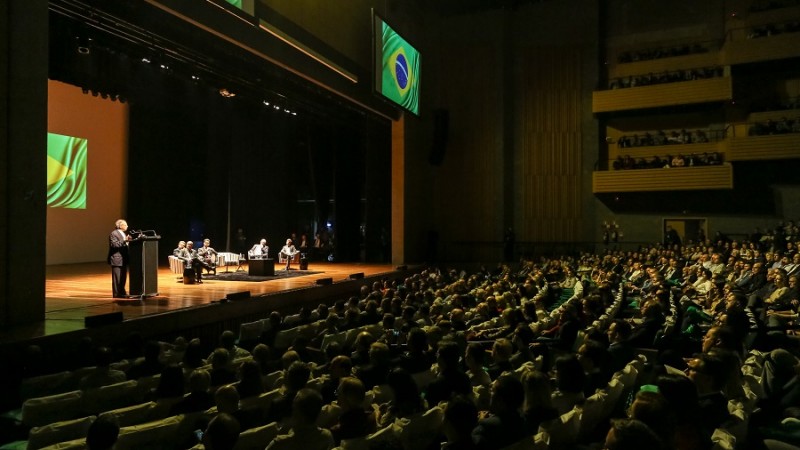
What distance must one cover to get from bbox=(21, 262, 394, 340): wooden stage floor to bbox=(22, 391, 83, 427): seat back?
2535mm

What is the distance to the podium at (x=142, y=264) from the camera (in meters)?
8.45

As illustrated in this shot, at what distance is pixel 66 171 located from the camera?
11.9m

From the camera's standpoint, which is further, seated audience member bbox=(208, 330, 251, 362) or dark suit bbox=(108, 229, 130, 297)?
dark suit bbox=(108, 229, 130, 297)

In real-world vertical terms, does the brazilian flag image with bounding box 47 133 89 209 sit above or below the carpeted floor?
above

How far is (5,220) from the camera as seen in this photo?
6.20 metres

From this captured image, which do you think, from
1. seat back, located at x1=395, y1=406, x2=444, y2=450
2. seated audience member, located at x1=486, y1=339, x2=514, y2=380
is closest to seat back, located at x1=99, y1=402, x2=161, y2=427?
seat back, located at x1=395, y1=406, x2=444, y2=450

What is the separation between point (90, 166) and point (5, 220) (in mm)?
8499

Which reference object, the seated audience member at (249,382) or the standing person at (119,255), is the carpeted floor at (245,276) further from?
Result: the seated audience member at (249,382)

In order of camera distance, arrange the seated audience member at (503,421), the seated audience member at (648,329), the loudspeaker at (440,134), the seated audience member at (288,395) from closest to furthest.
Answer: the seated audience member at (503,421) → the seated audience member at (288,395) → the seated audience member at (648,329) → the loudspeaker at (440,134)

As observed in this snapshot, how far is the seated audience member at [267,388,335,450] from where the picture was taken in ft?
8.33

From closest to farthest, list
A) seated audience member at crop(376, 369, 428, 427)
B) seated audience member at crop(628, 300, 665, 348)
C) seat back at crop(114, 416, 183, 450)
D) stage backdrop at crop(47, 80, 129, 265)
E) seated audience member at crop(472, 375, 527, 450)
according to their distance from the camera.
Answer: seated audience member at crop(472, 375, 527, 450) < seat back at crop(114, 416, 183, 450) < seated audience member at crop(376, 369, 428, 427) < seated audience member at crop(628, 300, 665, 348) < stage backdrop at crop(47, 80, 129, 265)

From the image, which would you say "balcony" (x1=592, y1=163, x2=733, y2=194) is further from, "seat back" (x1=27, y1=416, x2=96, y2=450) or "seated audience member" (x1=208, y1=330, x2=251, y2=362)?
"seat back" (x1=27, y1=416, x2=96, y2=450)

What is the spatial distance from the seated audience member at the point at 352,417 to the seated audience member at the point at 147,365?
7.58 feet

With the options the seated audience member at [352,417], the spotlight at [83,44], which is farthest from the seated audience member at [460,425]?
the spotlight at [83,44]
